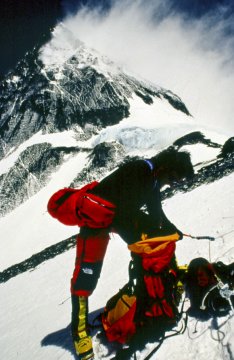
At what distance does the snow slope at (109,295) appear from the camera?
3678 millimetres

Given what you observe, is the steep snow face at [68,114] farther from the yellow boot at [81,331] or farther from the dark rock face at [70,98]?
the yellow boot at [81,331]

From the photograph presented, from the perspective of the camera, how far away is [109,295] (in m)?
6.30

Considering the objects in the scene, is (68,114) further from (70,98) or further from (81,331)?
(81,331)

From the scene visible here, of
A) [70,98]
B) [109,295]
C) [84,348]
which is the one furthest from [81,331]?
[70,98]

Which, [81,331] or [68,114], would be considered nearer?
[81,331]

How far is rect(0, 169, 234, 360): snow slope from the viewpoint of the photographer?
3678 millimetres

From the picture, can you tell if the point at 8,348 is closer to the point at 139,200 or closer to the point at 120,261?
the point at 120,261

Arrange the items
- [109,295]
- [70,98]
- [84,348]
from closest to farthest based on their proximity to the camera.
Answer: [84,348] < [109,295] < [70,98]

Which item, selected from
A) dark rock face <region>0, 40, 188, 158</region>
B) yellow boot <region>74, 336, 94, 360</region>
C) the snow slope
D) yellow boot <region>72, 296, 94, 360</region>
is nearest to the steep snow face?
dark rock face <region>0, 40, 188, 158</region>

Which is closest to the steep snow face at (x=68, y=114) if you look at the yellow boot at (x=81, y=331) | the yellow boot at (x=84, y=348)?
the yellow boot at (x=81, y=331)

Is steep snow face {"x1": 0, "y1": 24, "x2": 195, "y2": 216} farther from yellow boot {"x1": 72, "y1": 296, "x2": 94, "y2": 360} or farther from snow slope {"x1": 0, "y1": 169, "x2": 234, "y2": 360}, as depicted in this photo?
yellow boot {"x1": 72, "y1": 296, "x2": 94, "y2": 360}

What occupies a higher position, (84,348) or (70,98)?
(70,98)

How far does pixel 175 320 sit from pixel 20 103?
120 meters

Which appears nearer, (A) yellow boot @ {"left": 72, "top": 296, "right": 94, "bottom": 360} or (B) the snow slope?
(B) the snow slope
